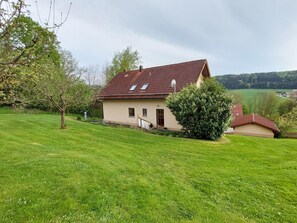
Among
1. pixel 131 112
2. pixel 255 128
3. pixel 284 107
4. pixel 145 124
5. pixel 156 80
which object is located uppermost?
pixel 156 80

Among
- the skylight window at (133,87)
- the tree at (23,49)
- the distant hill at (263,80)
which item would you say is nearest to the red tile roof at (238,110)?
the distant hill at (263,80)

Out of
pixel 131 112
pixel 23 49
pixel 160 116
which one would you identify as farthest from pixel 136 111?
pixel 23 49

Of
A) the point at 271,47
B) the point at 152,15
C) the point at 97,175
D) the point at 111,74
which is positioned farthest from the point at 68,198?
the point at 111,74

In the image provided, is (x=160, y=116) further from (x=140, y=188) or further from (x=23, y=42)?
(x=23, y=42)

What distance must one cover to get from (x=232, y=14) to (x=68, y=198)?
50.6 ft

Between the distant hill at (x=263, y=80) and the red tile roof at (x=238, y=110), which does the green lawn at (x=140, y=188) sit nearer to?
the red tile roof at (x=238, y=110)

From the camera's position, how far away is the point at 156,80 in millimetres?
20391

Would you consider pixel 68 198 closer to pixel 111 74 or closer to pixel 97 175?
pixel 97 175

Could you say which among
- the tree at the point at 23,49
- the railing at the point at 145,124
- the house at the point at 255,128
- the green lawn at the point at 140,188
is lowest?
the house at the point at 255,128

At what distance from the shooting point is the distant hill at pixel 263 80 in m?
55.2

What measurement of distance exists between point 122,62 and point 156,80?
21.4 m

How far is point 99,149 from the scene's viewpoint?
9.72 metres

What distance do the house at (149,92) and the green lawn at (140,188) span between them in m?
9.51

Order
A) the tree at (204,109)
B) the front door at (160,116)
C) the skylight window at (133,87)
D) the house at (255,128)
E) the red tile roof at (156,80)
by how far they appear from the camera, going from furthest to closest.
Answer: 1. the house at (255,128)
2. the skylight window at (133,87)
3. the front door at (160,116)
4. the red tile roof at (156,80)
5. the tree at (204,109)
